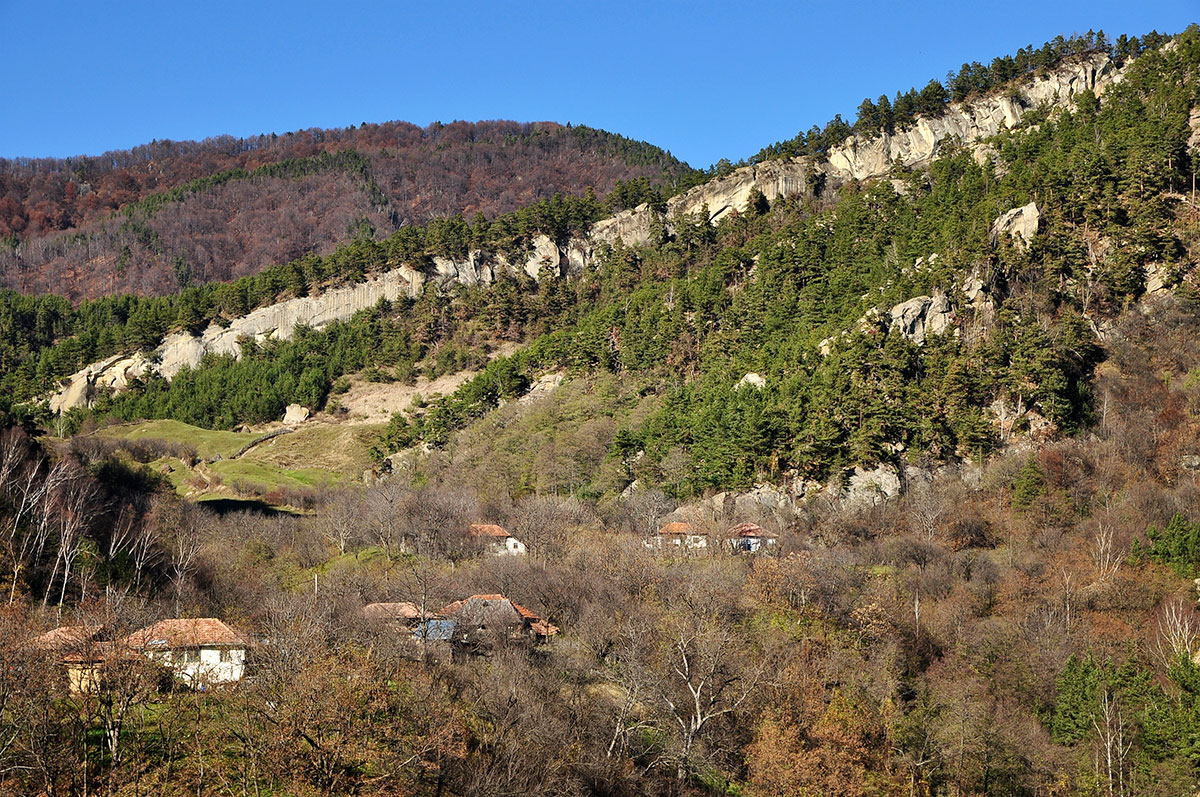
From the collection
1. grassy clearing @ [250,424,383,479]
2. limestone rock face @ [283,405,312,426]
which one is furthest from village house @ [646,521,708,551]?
limestone rock face @ [283,405,312,426]

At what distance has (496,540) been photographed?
60.1m

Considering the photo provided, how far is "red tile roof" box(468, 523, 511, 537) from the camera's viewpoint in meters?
60.0

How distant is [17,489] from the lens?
51.9 metres

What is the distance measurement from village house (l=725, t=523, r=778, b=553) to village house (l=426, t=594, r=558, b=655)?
1339 cm

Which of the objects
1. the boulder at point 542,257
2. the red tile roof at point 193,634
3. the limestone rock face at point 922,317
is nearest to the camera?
the red tile roof at point 193,634

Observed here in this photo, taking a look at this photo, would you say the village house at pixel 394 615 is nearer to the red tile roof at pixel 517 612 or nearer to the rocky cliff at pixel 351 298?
the red tile roof at pixel 517 612

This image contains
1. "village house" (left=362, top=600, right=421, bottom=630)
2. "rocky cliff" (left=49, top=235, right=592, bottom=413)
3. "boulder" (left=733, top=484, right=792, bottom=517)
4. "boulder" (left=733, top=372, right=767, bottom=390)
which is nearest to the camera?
"village house" (left=362, top=600, right=421, bottom=630)

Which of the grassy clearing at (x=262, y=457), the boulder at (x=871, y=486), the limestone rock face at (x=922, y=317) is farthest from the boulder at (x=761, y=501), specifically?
the grassy clearing at (x=262, y=457)

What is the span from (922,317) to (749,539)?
20.6 m

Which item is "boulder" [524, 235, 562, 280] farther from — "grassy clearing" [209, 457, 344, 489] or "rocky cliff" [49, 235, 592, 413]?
"grassy clearing" [209, 457, 344, 489]

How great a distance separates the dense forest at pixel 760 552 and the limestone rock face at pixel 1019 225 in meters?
0.76

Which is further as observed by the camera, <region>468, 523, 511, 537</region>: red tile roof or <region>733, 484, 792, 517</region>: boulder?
<region>468, 523, 511, 537</region>: red tile roof

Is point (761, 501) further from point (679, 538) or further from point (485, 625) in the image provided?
point (485, 625)

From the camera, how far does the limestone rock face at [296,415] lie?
103312 mm
